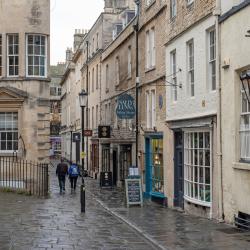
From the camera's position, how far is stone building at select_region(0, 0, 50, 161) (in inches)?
1152

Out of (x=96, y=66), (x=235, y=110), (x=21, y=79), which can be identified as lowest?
(x=235, y=110)

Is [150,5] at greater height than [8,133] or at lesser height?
greater

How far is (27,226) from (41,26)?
15280 mm

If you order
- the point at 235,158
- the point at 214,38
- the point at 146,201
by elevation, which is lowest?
the point at 146,201

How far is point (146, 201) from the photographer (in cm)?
2522

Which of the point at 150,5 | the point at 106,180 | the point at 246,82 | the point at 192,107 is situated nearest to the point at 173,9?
the point at 150,5

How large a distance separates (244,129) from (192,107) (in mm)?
4192

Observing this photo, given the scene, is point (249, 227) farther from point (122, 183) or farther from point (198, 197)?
point (122, 183)

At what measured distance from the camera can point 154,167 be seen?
25.4 m

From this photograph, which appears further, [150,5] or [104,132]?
[104,132]

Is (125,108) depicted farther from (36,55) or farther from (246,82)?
(246,82)

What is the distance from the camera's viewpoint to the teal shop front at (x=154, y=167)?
24119 mm

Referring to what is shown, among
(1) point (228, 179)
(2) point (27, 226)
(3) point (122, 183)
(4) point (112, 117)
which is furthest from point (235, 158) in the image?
(4) point (112, 117)

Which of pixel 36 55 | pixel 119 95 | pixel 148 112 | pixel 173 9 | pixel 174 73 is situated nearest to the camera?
pixel 174 73
